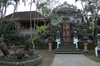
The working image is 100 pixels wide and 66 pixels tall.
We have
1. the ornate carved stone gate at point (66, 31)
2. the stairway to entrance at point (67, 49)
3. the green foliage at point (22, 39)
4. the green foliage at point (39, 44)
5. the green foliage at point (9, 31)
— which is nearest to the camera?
the stairway to entrance at point (67, 49)

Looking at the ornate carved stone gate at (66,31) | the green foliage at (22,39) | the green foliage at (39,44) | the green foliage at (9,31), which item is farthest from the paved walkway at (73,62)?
the green foliage at (9,31)

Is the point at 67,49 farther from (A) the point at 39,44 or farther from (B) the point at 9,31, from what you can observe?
(B) the point at 9,31

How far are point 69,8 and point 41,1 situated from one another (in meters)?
4.96

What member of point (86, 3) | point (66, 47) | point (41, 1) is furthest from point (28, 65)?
point (86, 3)

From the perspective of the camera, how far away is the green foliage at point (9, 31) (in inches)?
769

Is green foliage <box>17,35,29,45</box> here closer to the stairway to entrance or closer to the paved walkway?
the stairway to entrance

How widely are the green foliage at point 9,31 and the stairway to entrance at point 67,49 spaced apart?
6.29 m

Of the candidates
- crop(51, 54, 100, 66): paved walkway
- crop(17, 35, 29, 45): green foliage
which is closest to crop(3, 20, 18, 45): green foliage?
crop(17, 35, 29, 45): green foliage

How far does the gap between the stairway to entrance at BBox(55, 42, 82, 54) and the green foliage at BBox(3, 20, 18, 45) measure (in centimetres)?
629

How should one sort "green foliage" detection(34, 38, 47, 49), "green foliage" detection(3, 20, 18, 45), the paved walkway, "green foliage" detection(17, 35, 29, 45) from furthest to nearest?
"green foliage" detection(17, 35, 29, 45), "green foliage" detection(3, 20, 18, 45), "green foliage" detection(34, 38, 47, 49), the paved walkway

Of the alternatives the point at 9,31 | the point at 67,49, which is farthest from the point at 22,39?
the point at 67,49

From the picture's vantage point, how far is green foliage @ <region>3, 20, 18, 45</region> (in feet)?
64.0

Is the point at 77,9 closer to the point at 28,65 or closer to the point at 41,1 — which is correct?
the point at 41,1

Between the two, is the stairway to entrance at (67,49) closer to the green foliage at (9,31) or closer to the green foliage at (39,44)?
the green foliage at (39,44)
